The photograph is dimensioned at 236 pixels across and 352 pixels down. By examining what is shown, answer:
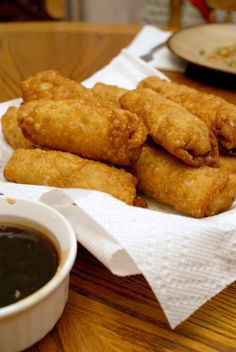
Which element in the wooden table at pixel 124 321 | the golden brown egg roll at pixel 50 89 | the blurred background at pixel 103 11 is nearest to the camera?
the wooden table at pixel 124 321

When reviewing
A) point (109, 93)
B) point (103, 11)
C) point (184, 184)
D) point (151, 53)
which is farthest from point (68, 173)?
point (103, 11)

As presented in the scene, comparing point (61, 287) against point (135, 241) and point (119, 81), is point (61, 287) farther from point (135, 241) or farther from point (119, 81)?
point (119, 81)

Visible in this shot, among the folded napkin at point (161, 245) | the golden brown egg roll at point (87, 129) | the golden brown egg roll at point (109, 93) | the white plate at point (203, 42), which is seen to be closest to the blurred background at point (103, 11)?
the white plate at point (203, 42)

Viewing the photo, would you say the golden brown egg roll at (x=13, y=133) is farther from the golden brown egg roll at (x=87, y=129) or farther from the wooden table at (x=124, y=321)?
the wooden table at (x=124, y=321)

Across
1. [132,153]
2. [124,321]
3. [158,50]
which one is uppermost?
[132,153]

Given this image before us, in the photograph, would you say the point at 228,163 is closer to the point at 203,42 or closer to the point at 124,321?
the point at 124,321

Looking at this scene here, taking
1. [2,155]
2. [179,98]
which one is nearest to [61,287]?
[2,155]

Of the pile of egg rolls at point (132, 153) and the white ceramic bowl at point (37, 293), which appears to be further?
the pile of egg rolls at point (132, 153)
